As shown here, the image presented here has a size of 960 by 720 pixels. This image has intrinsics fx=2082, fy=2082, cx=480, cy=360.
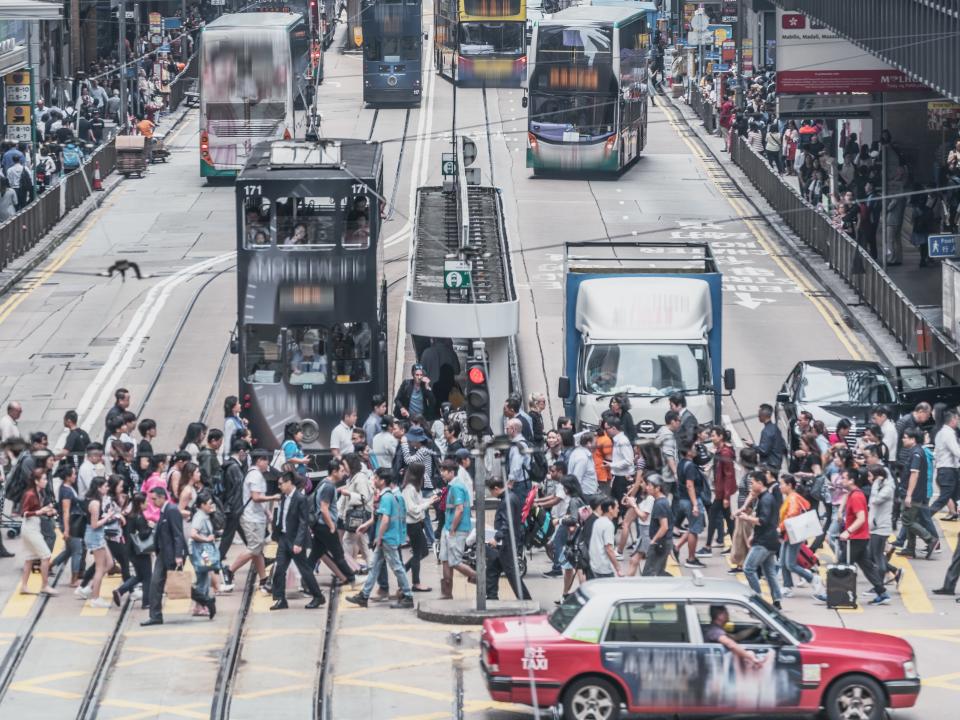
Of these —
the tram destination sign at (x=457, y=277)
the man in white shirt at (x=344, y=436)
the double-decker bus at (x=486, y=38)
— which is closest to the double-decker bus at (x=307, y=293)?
the tram destination sign at (x=457, y=277)

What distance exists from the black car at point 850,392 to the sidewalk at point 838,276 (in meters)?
4.63

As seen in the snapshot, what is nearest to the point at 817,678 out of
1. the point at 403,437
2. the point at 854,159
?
the point at 403,437

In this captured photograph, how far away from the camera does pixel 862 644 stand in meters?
17.2

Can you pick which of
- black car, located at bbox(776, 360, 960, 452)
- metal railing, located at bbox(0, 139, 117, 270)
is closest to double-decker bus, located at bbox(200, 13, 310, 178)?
metal railing, located at bbox(0, 139, 117, 270)

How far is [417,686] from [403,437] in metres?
5.87

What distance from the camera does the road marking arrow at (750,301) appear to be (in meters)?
39.2

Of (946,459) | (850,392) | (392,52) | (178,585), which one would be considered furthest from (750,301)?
(392,52)

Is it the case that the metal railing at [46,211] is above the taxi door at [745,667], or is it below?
above

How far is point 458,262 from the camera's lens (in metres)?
30.0

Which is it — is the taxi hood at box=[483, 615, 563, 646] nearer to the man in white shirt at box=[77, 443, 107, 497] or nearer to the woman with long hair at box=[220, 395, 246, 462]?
the man in white shirt at box=[77, 443, 107, 497]

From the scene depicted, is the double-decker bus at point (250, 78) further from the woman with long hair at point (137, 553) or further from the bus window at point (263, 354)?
the woman with long hair at point (137, 553)

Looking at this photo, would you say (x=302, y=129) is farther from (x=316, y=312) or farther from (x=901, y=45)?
(x=316, y=312)

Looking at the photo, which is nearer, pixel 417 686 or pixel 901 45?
pixel 417 686

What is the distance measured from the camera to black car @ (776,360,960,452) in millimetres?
27891
